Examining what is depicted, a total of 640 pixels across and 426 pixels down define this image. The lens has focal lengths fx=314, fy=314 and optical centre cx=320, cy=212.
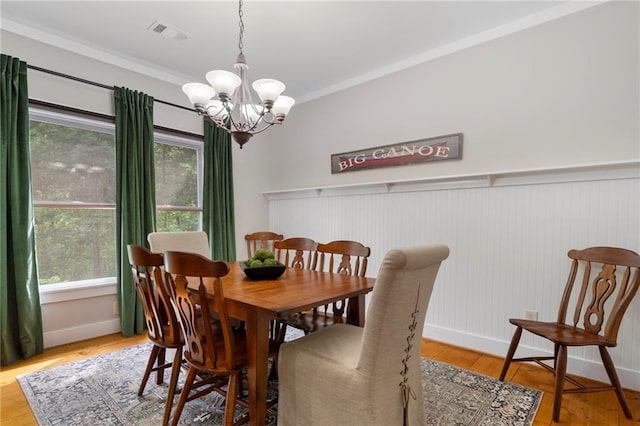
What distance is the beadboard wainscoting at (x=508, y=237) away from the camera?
84.3 inches

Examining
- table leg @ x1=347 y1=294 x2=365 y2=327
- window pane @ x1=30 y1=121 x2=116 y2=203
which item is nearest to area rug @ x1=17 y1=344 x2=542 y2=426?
table leg @ x1=347 y1=294 x2=365 y2=327

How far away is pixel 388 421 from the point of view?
135 cm

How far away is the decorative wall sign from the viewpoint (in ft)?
A: 9.46

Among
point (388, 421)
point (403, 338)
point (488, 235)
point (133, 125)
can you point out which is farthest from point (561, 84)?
point (133, 125)

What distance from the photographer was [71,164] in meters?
2.92

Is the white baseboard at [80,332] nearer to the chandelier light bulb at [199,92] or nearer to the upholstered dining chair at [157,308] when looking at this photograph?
the upholstered dining chair at [157,308]

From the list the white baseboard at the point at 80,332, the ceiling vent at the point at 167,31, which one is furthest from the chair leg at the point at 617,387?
the white baseboard at the point at 80,332

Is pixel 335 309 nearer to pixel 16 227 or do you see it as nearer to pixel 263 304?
pixel 263 304

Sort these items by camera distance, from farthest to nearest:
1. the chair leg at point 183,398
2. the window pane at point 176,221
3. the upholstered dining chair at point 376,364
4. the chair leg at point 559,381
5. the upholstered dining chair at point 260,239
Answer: the upholstered dining chair at point 260,239 < the window pane at point 176,221 < the chair leg at point 559,381 < the chair leg at point 183,398 < the upholstered dining chair at point 376,364

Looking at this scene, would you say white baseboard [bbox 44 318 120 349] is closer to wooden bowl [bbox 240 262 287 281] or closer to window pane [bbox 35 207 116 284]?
window pane [bbox 35 207 116 284]

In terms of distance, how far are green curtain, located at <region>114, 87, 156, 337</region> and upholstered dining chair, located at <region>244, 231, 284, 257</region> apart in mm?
1193

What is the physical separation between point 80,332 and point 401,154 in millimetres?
3506

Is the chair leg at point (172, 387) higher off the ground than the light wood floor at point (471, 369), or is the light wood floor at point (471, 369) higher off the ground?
the chair leg at point (172, 387)

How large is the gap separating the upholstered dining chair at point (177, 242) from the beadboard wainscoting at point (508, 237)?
5.45 ft
